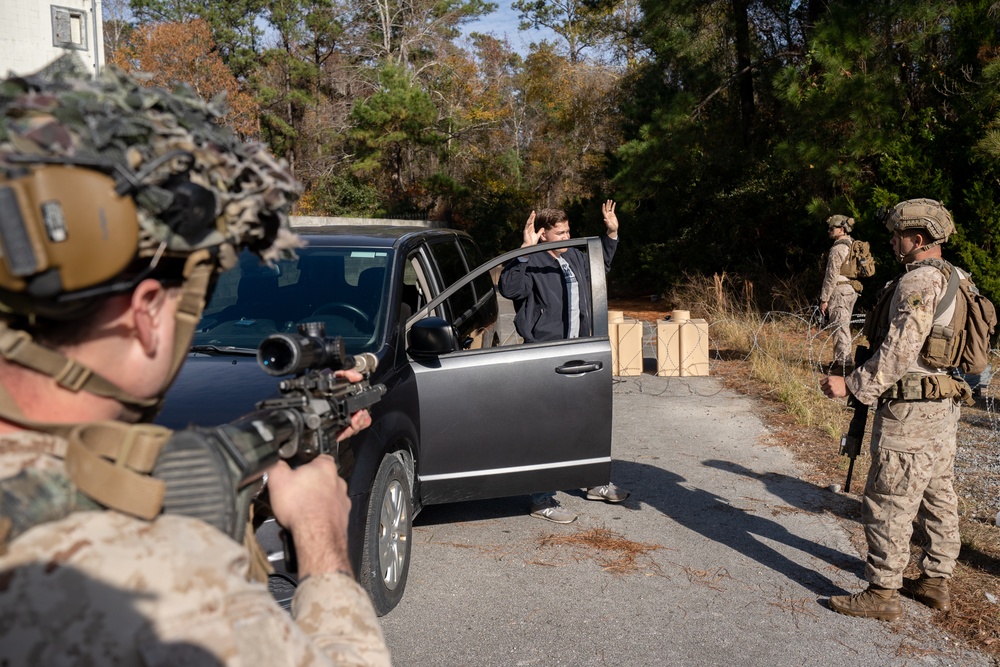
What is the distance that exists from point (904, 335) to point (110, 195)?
3906 millimetres

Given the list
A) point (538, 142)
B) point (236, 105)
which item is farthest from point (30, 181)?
point (538, 142)

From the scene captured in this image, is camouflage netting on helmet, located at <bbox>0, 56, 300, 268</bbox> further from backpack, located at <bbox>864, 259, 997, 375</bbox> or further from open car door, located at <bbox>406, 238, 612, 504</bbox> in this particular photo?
backpack, located at <bbox>864, 259, 997, 375</bbox>

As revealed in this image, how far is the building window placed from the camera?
93.8 ft

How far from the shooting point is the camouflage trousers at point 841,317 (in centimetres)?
1052

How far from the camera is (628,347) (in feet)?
37.0

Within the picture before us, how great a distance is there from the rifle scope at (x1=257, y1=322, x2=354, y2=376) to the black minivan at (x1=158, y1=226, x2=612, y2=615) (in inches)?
77.0

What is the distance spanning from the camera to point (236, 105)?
3731cm

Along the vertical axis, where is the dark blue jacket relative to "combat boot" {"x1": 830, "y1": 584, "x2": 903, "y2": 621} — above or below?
above

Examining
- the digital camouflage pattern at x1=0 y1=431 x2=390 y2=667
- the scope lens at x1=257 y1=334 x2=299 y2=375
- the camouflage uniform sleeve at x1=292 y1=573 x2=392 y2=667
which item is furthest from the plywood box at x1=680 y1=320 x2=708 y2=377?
the digital camouflage pattern at x1=0 y1=431 x2=390 y2=667

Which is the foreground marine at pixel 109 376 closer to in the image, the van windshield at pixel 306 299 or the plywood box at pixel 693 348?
the van windshield at pixel 306 299

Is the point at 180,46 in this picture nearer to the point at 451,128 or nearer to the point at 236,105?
the point at 236,105

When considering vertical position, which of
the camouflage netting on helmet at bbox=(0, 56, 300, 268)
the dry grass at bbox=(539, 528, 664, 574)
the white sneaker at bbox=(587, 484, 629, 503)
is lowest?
the dry grass at bbox=(539, 528, 664, 574)

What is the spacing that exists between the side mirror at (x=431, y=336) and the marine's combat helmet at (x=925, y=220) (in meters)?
2.23

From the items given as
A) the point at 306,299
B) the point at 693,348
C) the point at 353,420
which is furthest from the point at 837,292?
the point at 353,420
